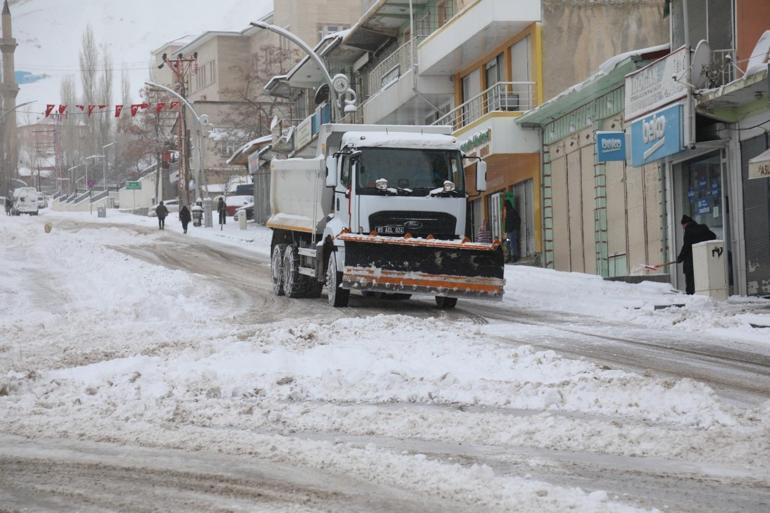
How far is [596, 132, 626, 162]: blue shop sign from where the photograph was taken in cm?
2530

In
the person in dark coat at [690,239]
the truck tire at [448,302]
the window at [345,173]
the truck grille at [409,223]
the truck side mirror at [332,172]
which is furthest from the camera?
the person in dark coat at [690,239]

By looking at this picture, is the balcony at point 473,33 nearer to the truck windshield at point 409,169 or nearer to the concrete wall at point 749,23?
the concrete wall at point 749,23

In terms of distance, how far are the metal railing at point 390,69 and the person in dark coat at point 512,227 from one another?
37.4ft

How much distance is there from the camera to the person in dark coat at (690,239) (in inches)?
853

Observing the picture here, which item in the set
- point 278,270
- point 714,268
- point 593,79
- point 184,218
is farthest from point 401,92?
point 714,268

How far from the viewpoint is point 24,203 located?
82188 millimetres

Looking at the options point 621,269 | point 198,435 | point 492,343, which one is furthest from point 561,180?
point 198,435

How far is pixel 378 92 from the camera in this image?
4816cm

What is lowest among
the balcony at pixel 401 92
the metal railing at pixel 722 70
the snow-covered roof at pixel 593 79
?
the metal railing at pixel 722 70

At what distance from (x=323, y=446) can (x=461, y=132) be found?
29.8 m

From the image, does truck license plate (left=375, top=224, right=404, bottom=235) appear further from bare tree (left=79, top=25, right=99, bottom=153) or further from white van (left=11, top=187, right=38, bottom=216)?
bare tree (left=79, top=25, right=99, bottom=153)

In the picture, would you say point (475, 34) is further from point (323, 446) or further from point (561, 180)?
point (323, 446)

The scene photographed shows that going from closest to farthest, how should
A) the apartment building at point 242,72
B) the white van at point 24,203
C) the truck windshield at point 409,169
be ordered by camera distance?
the truck windshield at point 409,169 → the white van at point 24,203 → the apartment building at point 242,72

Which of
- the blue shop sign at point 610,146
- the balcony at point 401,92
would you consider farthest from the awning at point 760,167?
the balcony at point 401,92
